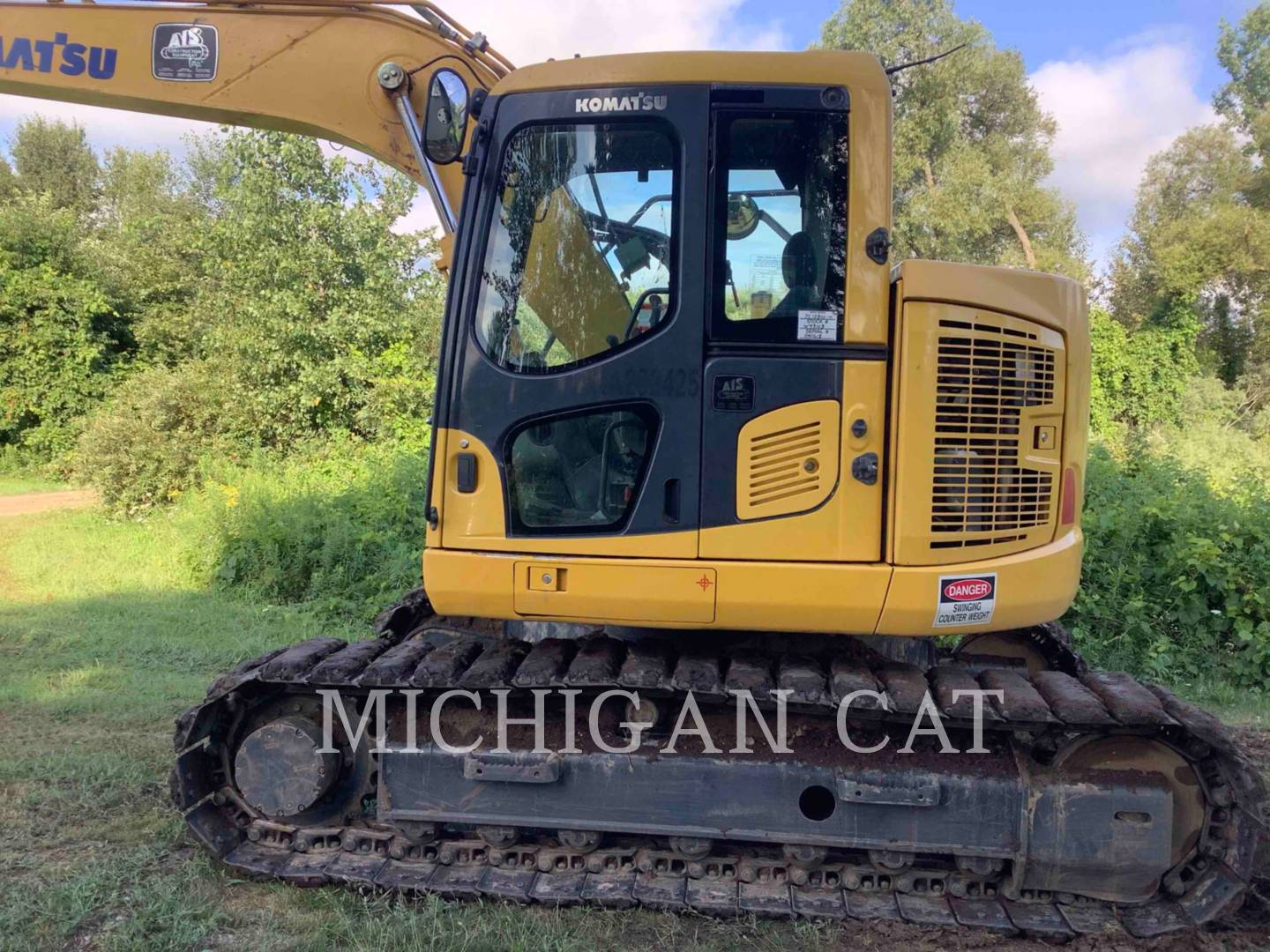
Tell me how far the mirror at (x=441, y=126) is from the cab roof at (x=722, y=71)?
34 centimetres

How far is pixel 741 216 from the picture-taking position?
3092 mm

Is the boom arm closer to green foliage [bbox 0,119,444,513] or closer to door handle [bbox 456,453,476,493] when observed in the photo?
door handle [bbox 456,453,476,493]

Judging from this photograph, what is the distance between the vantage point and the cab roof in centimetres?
300

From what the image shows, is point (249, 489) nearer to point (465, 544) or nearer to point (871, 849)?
point (465, 544)

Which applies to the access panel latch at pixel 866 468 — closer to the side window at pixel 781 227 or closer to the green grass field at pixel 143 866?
the side window at pixel 781 227

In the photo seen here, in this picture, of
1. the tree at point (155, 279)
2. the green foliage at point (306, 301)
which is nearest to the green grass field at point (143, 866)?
the green foliage at point (306, 301)

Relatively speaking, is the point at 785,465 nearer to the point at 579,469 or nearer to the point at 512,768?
the point at 579,469

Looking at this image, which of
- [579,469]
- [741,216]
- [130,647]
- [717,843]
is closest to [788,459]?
[579,469]

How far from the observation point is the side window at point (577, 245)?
3.13 metres

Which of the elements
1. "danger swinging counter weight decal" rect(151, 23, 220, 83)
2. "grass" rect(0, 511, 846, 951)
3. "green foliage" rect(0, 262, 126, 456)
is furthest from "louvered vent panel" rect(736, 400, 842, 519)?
"green foliage" rect(0, 262, 126, 456)

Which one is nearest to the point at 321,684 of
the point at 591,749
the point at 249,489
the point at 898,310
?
the point at 591,749

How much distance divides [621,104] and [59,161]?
33644mm

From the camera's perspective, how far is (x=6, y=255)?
16125 mm

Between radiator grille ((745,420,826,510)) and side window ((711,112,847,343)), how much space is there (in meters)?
0.33
